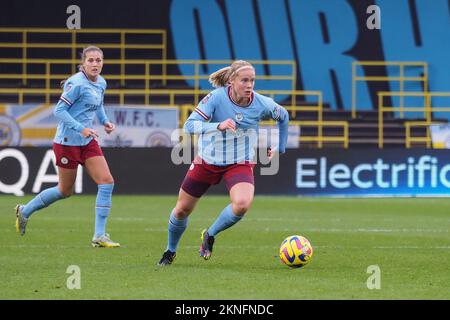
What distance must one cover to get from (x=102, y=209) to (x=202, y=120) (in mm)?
2907

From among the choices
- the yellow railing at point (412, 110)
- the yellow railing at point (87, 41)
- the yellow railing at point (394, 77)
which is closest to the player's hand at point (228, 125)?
the yellow railing at point (412, 110)

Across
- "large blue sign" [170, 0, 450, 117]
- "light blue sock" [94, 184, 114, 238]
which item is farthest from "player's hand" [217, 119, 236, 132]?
"large blue sign" [170, 0, 450, 117]

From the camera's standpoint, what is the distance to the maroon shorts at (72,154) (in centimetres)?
1326

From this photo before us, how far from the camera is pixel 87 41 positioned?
31.2m

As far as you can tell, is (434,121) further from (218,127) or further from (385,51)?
(218,127)

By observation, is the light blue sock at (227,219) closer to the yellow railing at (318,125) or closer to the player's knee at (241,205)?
the player's knee at (241,205)

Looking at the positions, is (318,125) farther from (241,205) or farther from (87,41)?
(241,205)

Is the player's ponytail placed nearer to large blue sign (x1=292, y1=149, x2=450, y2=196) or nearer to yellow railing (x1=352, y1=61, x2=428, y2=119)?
large blue sign (x1=292, y1=149, x2=450, y2=196)

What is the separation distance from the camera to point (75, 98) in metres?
13.1

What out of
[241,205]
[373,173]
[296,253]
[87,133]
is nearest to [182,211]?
[241,205]

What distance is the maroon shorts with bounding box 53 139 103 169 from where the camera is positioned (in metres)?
13.3

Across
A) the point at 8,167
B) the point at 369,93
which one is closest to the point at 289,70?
the point at 369,93
